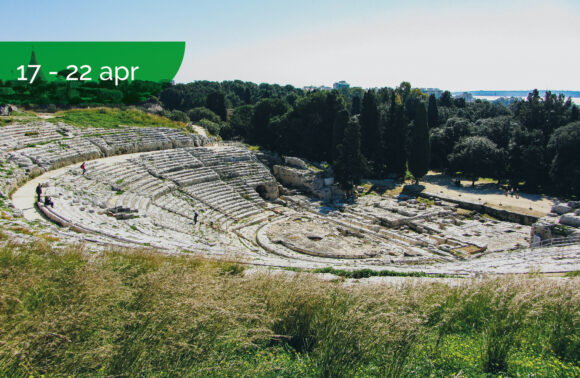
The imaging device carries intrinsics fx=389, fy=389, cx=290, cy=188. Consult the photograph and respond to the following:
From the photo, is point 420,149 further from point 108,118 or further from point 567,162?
point 108,118

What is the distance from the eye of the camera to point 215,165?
2725cm

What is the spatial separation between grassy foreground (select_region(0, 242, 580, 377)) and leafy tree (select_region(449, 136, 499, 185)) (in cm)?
2751

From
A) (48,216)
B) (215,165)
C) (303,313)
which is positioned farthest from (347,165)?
(303,313)

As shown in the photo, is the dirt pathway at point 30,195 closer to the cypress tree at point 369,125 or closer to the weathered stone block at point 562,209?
the cypress tree at point 369,125

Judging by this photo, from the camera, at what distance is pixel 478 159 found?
31.5m

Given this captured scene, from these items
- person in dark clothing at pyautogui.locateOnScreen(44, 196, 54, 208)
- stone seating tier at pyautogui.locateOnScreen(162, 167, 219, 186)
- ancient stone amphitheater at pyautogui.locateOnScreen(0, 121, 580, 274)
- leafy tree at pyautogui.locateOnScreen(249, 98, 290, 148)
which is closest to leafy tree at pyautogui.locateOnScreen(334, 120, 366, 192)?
ancient stone amphitheater at pyautogui.locateOnScreen(0, 121, 580, 274)

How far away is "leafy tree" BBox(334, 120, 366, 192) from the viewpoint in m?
27.7

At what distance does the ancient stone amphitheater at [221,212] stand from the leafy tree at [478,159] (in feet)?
22.2

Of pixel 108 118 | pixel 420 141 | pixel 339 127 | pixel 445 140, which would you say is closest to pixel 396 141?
pixel 420 141

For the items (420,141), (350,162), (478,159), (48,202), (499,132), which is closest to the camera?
(48,202)

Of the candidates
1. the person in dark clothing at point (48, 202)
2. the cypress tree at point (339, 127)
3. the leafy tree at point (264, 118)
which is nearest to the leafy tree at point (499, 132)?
the cypress tree at point (339, 127)

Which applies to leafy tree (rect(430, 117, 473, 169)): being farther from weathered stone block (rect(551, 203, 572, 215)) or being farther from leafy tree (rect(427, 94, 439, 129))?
weathered stone block (rect(551, 203, 572, 215))

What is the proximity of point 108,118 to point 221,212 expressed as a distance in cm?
1519

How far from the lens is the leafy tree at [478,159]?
31.5 m
